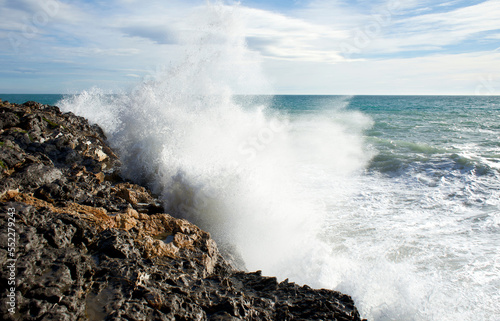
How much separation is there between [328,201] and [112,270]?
5.32 metres

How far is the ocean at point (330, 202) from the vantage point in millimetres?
4289

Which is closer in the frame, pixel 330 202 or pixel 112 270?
pixel 112 270

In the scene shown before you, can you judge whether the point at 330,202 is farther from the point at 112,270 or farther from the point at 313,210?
the point at 112,270

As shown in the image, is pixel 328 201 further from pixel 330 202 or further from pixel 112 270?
pixel 112 270

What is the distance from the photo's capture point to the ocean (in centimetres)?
429

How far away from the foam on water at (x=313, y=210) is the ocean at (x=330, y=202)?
0.9 inches

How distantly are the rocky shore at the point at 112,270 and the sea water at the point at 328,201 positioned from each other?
1.07m

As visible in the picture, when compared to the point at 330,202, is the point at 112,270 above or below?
above

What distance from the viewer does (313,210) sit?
267 inches

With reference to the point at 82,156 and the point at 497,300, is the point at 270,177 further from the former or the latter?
the point at 497,300

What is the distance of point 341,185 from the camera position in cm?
876

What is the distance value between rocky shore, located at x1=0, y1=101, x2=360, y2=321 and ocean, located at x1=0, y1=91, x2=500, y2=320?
1042mm

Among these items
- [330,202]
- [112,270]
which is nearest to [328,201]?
[330,202]

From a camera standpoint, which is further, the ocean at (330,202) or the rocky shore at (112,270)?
the ocean at (330,202)
